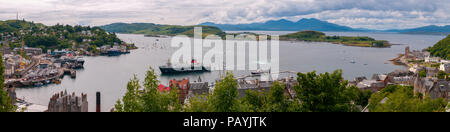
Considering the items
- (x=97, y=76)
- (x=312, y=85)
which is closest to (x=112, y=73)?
(x=97, y=76)

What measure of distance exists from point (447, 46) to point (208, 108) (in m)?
51.5

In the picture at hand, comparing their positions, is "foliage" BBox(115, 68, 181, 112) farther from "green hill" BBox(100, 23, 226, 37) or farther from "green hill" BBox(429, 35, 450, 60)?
"green hill" BBox(100, 23, 226, 37)

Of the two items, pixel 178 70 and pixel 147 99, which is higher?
pixel 147 99

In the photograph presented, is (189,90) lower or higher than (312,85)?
Result: lower

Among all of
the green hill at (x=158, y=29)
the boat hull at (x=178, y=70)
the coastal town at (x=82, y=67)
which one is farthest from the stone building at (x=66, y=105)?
the green hill at (x=158, y=29)

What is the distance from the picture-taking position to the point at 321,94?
642 cm

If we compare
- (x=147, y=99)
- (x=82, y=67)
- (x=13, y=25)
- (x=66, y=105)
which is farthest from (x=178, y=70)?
(x=13, y=25)

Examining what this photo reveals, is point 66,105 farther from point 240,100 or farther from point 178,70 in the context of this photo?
point 178,70

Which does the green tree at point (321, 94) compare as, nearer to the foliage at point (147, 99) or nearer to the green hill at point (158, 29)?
the foliage at point (147, 99)

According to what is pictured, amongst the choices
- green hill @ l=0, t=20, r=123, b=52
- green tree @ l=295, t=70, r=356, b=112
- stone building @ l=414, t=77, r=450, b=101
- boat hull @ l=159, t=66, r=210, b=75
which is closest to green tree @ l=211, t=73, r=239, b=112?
green tree @ l=295, t=70, r=356, b=112

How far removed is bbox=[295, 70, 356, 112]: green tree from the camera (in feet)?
21.1
